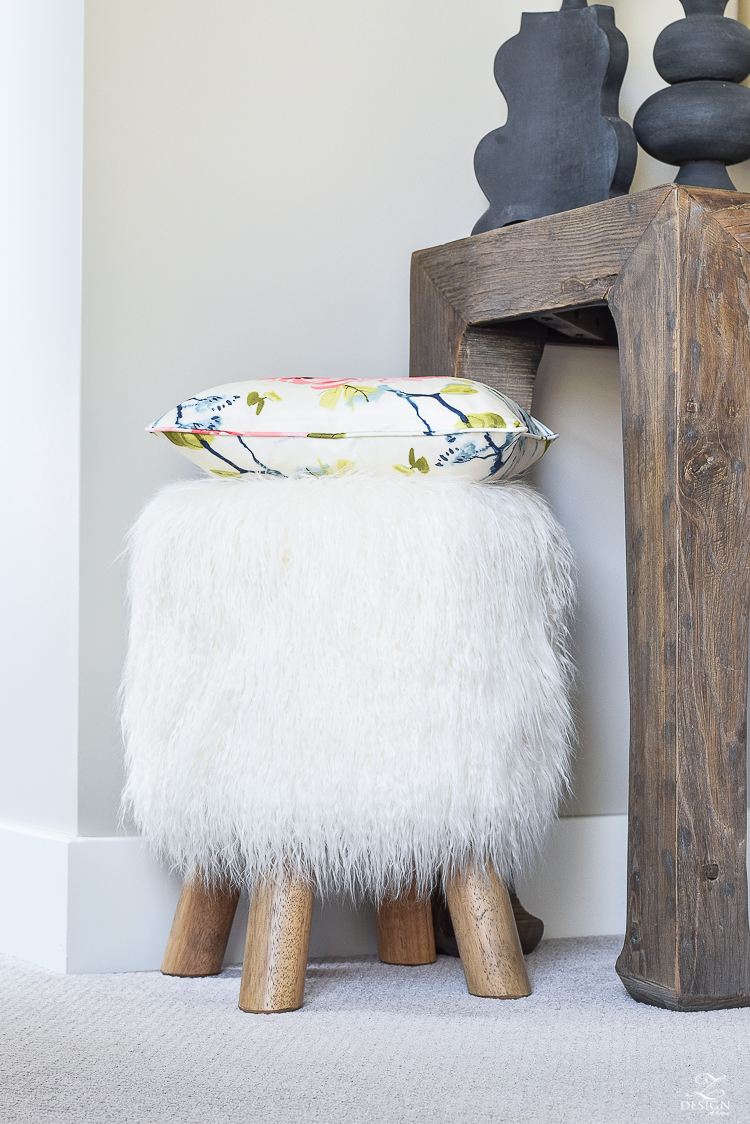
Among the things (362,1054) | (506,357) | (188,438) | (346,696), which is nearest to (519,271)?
(506,357)

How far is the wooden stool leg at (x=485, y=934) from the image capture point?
121 centimetres

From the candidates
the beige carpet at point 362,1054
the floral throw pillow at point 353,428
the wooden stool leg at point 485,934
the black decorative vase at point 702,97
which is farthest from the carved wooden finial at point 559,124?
the beige carpet at point 362,1054

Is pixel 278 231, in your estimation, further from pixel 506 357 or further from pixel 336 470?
pixel 336 470

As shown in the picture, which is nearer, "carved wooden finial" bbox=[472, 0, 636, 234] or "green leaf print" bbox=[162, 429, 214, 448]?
"green leaf print" bbox=[162, 429, 214, 448]

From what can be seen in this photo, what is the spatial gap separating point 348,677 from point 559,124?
78 centimetres

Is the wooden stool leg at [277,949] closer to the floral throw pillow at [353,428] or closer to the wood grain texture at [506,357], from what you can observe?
the floral throw pillow at [353,428]

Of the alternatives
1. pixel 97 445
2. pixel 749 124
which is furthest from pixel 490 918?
pixel 749 124

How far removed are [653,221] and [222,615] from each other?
0.60 meters

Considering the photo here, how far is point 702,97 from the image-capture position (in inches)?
57.1

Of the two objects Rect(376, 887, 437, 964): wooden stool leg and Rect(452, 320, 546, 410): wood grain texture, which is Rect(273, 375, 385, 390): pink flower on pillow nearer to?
Rect(452, 320, 546, 410): wood grain texture

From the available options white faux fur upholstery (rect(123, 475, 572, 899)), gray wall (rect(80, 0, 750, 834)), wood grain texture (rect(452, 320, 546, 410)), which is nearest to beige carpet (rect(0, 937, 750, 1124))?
white faux fur upholstery (rect(123, 475, 572, 899))
